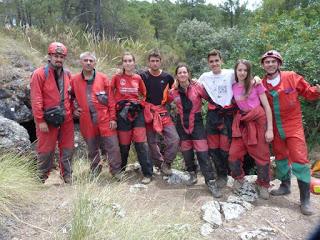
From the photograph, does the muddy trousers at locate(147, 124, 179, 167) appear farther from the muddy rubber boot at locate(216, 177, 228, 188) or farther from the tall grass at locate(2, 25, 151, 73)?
the tall grass at locate(2, 25, 151, 73)

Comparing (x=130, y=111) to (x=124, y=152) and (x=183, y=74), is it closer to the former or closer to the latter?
(x=124, y=152)

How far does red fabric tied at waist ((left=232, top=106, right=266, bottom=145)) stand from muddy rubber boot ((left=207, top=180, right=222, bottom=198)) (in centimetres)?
74

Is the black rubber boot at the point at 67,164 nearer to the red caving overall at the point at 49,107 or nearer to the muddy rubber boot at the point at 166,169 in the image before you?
the red caving overall at the point at 49,107

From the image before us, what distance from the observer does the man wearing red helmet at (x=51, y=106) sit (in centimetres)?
516

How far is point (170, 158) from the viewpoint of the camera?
19.2 ft

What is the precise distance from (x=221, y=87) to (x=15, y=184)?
2.72m

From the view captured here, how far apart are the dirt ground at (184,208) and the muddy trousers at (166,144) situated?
46 centimetres

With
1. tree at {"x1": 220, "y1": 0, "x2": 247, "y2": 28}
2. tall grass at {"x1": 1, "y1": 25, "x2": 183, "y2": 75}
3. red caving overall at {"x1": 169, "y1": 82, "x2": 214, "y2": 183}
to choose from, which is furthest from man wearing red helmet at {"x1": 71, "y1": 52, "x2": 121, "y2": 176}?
tree at {"x1": 220, "y1": 0, "x2": 247, "y2": 28}

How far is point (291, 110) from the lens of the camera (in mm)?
4812

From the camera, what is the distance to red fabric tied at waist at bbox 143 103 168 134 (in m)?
5.61

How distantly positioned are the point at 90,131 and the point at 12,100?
7.57 ft

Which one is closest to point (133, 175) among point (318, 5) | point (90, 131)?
point (90, 131)

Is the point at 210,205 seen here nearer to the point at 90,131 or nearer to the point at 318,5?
the point at 90,131

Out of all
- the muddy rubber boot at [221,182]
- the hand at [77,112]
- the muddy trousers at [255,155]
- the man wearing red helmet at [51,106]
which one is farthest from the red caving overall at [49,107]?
the muddy trousers at [255,155]
